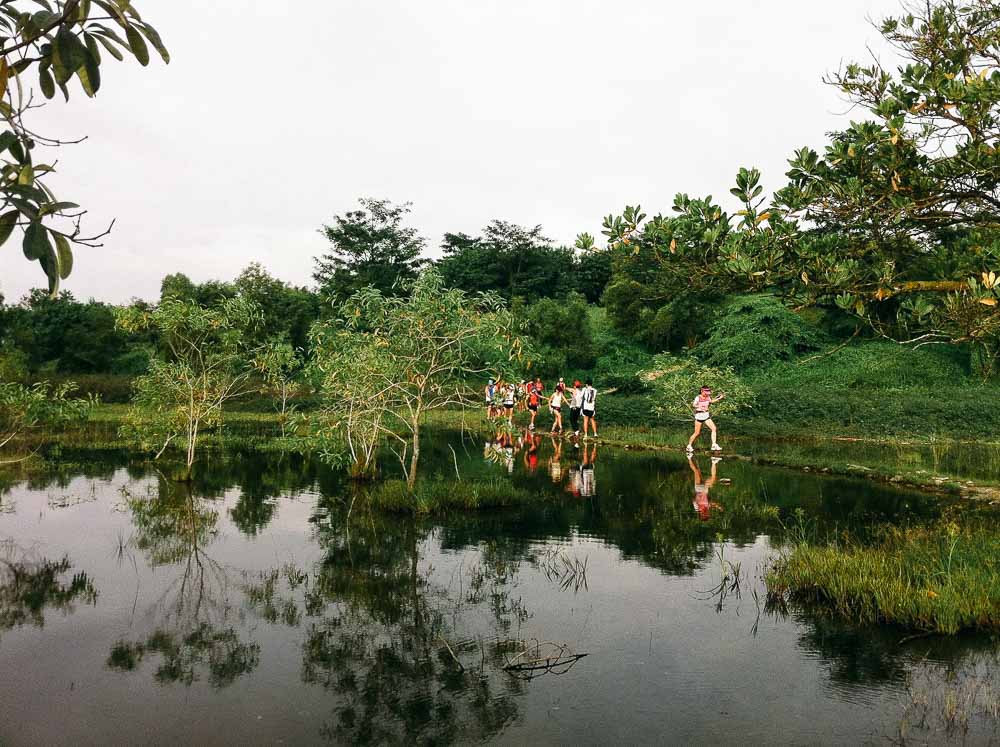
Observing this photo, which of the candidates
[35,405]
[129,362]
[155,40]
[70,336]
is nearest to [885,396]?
[35,405]

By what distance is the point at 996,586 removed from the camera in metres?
7.12

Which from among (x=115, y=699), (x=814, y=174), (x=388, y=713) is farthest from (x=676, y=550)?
(x=115, y=699)

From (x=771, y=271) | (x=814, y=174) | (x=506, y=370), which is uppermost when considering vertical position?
(x=814, y=174)

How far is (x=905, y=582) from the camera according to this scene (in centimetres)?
761

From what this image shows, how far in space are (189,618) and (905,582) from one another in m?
7.22

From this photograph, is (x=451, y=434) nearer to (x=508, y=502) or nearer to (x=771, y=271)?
(x=508, y=502)

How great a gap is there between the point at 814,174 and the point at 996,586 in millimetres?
4748

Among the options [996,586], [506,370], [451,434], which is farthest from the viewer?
[451,434]

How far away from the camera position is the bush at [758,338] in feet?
124

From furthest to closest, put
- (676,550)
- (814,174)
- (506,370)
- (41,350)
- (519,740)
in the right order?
(41,350)
(506,370)
(676,550)
(814,174)
(519,740)

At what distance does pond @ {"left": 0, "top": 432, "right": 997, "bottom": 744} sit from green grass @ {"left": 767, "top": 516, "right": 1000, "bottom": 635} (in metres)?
0.27

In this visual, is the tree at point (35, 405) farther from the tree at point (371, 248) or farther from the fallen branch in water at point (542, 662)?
the tree at point (371, 248)

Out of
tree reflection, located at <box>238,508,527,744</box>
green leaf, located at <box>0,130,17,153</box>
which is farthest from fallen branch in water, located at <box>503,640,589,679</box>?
green leaf, located at <box>0,130,17,153</box>

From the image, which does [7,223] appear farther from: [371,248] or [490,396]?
[371,248]
